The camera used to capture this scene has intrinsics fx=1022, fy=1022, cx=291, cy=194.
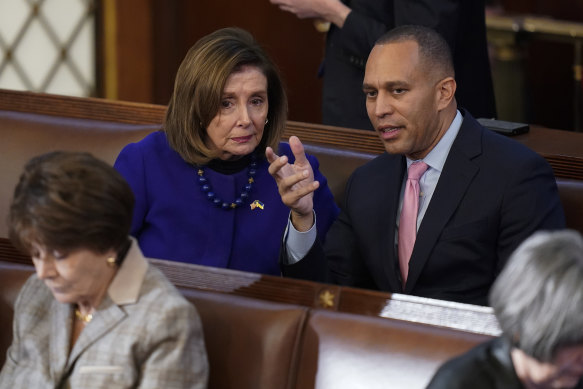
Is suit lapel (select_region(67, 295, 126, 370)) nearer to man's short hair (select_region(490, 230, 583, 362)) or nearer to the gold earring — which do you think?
the gold earring

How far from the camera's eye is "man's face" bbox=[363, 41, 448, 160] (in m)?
2.04

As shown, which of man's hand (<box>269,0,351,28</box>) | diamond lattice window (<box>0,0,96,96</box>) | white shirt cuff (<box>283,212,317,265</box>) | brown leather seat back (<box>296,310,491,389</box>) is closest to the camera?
brown leather seat back (<box>296,310,491,389</box>)

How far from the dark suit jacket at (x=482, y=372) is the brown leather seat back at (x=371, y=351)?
0.15 metres

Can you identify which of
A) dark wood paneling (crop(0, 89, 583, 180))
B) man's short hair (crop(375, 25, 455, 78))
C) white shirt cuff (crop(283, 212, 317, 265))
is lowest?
white shirt cuff (crop(283, 212, 317, 265))

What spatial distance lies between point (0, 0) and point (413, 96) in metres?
2.92

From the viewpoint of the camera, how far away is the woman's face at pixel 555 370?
118cm

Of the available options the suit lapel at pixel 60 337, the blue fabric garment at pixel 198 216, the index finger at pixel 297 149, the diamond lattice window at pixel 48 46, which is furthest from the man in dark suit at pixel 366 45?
the diamond lattice window at pixel 48 46

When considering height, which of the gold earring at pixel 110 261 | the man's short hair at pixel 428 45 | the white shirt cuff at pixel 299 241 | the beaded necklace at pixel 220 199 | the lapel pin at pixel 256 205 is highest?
the man's short hair at pixel 428 45

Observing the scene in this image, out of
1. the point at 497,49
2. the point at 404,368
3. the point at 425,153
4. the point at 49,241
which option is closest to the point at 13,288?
the point at 49,241

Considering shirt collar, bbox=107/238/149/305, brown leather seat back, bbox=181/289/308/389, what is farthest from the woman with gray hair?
shirt collar, bbox=107/238/149/305

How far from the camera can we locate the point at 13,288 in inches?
66.9

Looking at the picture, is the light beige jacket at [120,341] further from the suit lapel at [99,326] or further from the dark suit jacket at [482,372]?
the dark suit jacket at [482,372]

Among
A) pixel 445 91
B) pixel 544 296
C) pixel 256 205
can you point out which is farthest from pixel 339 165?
pixel 544 296

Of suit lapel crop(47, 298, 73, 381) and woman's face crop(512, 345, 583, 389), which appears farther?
suit lapel crop(47, 298, 73, 381)
